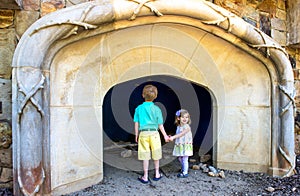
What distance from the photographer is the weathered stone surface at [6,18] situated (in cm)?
208

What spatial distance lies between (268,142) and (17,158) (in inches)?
103

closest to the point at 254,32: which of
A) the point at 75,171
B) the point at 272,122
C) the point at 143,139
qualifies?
the point at 272,122

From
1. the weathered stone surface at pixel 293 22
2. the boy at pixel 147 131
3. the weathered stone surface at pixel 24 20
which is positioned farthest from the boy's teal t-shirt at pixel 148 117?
the weathered stone surface at pixel 293 22

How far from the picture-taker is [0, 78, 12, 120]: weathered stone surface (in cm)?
211

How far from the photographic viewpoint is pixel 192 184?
255 cm

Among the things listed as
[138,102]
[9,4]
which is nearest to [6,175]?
[9,4]

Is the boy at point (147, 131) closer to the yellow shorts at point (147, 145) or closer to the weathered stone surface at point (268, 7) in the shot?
the yellow shorts at point (147, 145)

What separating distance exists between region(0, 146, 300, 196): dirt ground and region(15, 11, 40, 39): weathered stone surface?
1.41m

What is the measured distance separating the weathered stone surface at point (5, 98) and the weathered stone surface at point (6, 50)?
0.06 m

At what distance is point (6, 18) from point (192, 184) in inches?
94.8

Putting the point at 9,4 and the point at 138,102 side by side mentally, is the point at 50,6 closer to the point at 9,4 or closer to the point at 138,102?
the point at 9,4

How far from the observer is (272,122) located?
2783 mm

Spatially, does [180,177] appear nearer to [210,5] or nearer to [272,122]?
[272,122]

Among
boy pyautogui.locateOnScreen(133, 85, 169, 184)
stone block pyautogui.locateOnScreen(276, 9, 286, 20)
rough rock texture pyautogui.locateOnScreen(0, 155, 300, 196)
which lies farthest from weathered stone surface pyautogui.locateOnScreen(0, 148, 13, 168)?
stone block pyautogui.locateOnScreen(276, 9, 286, 20)
